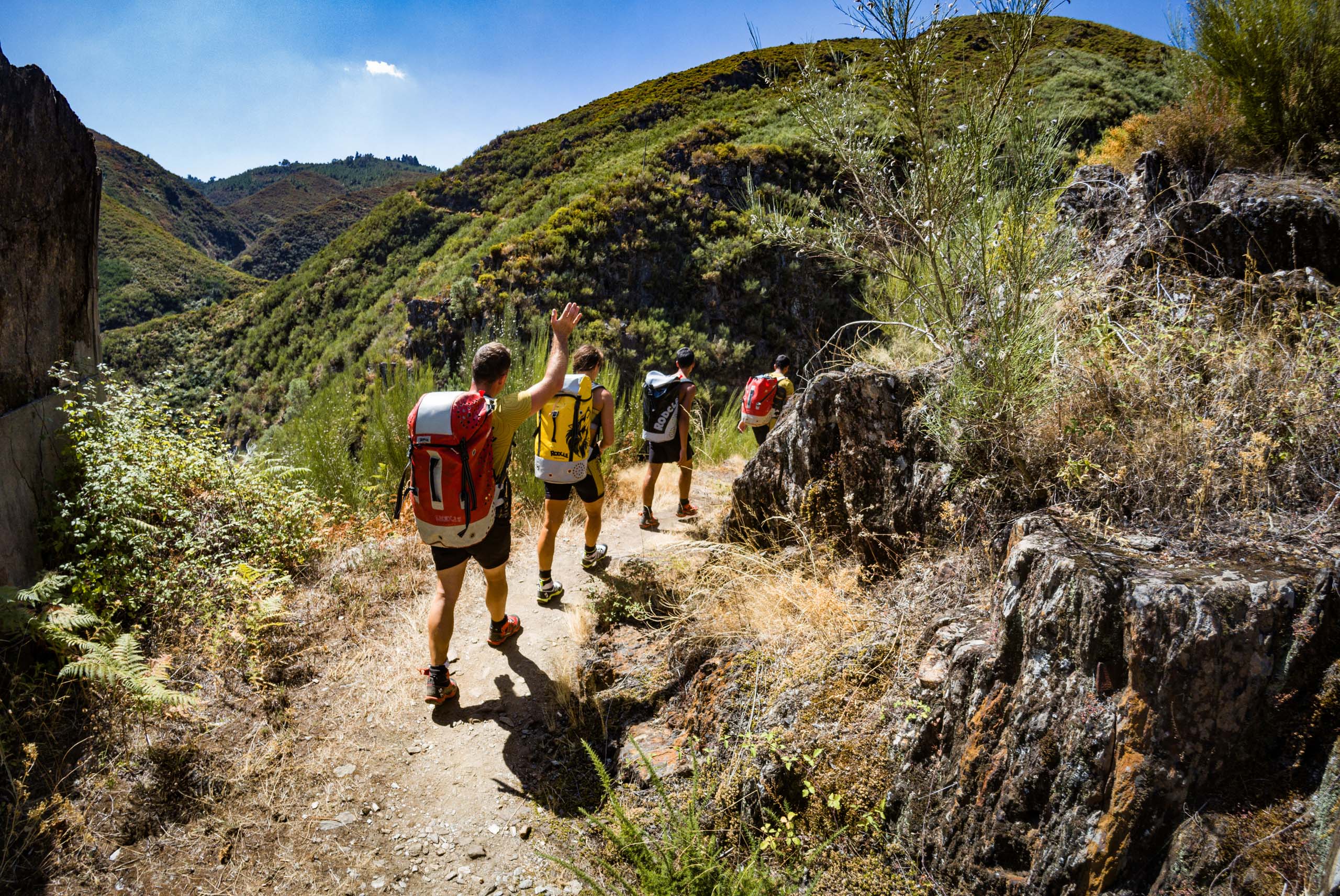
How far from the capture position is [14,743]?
278 cm

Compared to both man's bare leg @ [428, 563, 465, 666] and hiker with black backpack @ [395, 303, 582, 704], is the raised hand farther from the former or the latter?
man's bare leg @ [428, 563, 465, 666]

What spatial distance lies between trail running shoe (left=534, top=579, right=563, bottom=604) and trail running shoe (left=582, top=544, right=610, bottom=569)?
437 mm

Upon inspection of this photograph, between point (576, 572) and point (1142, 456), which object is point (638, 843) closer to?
point (1142, 456)

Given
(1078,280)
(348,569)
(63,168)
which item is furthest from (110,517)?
(1078,280)

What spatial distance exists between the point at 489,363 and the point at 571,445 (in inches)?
43.8

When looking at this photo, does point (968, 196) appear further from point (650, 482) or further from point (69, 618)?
point (69, 618)

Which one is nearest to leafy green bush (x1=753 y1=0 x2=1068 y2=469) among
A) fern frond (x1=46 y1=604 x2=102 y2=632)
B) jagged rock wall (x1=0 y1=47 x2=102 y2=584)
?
fern frond (x1=46 y1=604 x2=102 y2=632)

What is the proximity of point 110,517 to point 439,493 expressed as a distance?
101 inches

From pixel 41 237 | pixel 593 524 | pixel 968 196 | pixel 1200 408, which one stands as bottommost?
pixel 593 524

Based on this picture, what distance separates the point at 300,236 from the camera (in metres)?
77.4

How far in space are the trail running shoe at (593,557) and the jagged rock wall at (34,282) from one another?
3382mm

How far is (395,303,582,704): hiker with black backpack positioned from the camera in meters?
2.93

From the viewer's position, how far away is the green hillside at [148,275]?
47.8 meters

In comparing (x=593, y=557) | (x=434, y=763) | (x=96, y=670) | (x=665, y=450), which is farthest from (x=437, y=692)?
(x=665, y=450)
